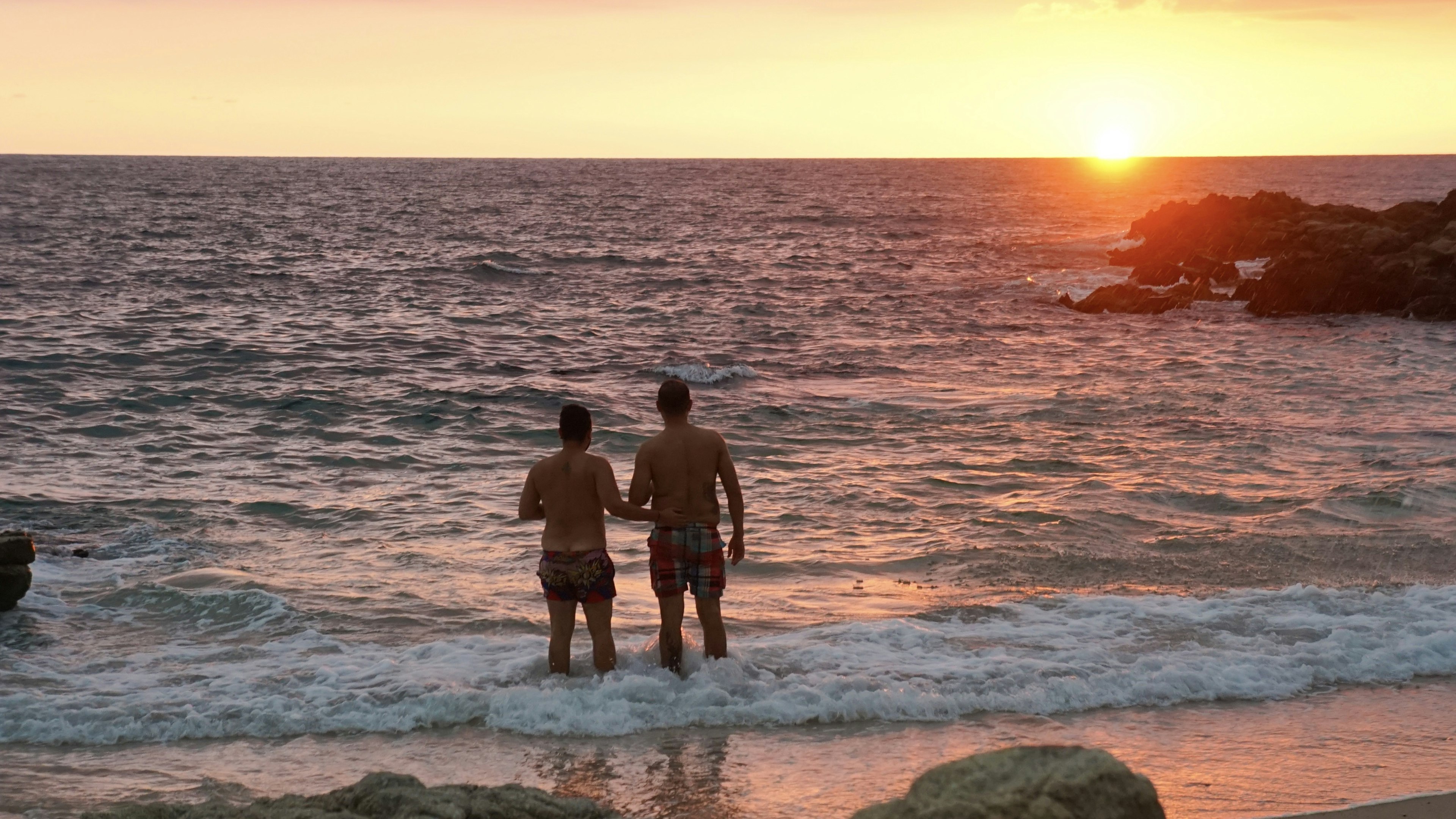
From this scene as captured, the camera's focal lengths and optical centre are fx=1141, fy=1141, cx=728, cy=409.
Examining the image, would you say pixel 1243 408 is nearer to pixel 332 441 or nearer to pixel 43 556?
pixel 332 441

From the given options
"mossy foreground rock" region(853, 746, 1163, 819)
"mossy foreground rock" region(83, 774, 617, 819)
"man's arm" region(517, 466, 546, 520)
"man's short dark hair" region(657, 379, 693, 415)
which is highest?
"man's short dark hair" region(657, 379, 693, 415)

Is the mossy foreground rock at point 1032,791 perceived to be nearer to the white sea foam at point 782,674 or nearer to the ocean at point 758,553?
the ocean at point 758,553

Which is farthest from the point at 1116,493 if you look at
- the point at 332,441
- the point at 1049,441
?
the point at 332,441

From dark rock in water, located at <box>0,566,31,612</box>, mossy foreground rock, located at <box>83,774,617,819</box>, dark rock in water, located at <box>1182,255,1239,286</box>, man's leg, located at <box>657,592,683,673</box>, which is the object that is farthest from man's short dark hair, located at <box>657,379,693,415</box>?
dark rock in water, located at <box>1182,255,1239,286</box>

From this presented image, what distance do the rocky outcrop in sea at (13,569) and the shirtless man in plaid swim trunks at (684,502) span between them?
4.52m

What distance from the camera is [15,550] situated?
773 centimetres

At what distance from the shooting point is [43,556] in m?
8.92

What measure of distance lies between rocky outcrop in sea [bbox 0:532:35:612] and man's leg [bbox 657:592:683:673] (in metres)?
4.57

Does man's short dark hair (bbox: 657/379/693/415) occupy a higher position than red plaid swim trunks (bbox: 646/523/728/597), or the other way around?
man's short dark hair (bbox: 657/379/693/415)

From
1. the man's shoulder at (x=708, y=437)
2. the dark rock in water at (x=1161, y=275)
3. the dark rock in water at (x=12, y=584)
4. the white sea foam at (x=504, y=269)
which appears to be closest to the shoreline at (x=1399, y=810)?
the man's shoulder at (x=708, y=437)

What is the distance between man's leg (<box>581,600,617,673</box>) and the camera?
20.5 feet

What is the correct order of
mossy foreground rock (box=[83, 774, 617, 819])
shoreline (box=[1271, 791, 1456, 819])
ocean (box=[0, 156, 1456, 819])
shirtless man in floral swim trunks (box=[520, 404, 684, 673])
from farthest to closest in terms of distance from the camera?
shirtless man in floral swim trunks (box=[520, 404, 684, 673])
ocean (box=[0, 156, 1456, 819])
shoreline (box=[1271, 791, 1456, 819])
mossy foreground rock (box=[83, 774, 617, 819])

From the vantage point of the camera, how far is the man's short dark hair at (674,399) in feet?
20.3

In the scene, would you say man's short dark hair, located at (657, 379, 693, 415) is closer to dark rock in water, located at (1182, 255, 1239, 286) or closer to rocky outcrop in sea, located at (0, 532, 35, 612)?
rocky outcrop in sea, located at (0, 532, 35, 612)
